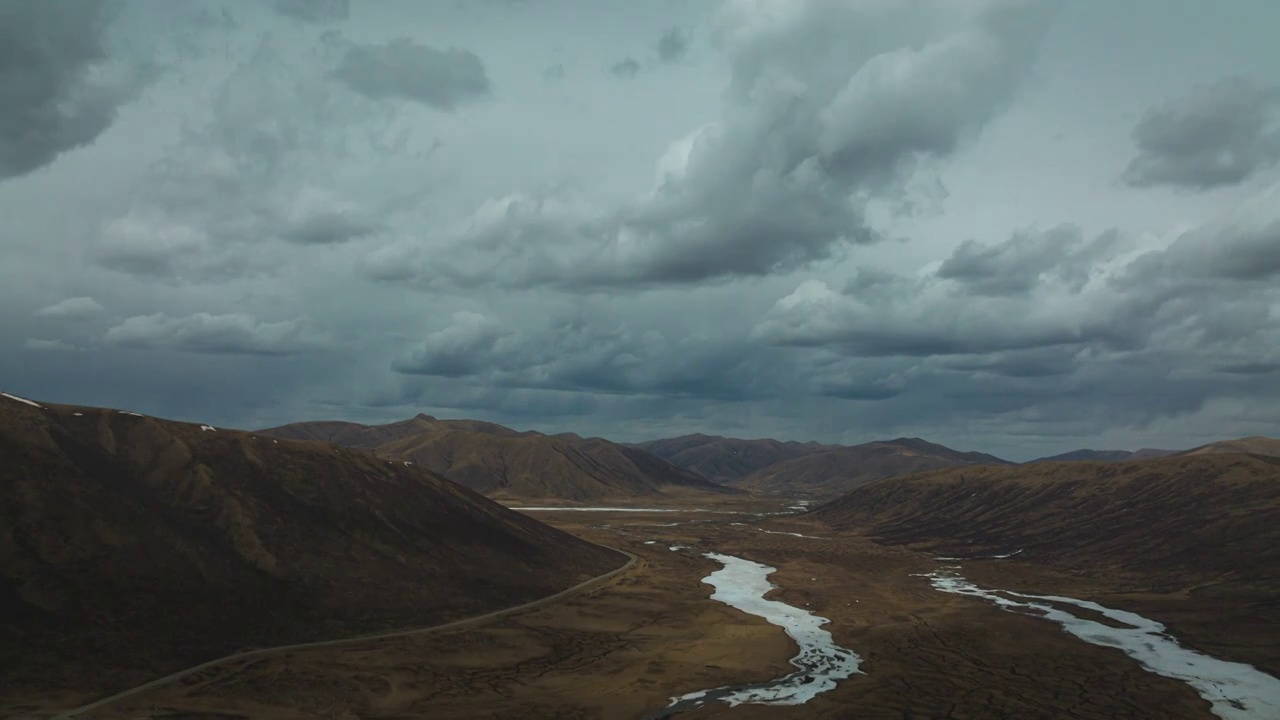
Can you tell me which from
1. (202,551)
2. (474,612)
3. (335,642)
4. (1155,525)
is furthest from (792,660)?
(1155,525)

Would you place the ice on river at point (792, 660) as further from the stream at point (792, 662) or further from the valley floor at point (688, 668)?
the valley floor at point (688, 668)

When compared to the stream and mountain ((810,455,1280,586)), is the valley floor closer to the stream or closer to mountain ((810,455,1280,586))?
the stream

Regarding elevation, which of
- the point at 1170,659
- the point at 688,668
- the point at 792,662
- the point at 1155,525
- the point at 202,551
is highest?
the point at 1155,525

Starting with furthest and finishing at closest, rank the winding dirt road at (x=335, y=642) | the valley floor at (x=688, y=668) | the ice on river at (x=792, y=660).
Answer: the ice on river at (x=792, y=660) < the valley floor at (x=688, y=668) < the winding dirt road at (x=335, y=642)

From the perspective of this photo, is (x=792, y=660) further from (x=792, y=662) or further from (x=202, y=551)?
(x=202, y=551)

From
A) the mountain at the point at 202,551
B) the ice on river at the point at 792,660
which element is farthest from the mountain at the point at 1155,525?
the mountain at the point at 202,551

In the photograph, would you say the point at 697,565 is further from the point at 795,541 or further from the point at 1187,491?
the point at 1187,491
